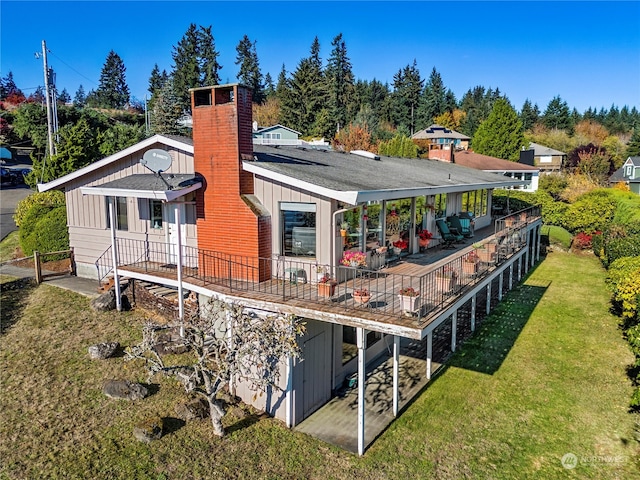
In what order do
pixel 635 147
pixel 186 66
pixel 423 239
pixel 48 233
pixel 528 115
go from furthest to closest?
1. pixel 528 115
2. pixel 635 147
3. pixel 186 66
4. pixel 48 233
5. pixel 423 239

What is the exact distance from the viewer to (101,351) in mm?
12391

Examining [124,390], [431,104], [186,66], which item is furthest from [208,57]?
[124,390]

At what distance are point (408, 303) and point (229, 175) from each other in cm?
618

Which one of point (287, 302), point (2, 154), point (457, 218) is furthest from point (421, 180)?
point (2, 154)

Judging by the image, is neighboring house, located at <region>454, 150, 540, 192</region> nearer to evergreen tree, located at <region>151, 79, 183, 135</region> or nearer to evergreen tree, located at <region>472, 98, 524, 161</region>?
evergreen tree, located at <region>472, 98, 524, 161</region>

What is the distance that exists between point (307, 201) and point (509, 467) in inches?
300

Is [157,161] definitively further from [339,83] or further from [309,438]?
[339,83]

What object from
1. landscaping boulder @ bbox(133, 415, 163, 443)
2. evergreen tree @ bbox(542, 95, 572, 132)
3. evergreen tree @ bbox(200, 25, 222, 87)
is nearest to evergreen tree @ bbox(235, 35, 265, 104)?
evergreen tree @ bbox(200, 25, 222, 87)

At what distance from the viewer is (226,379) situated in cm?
974

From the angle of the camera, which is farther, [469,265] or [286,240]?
[469,265]

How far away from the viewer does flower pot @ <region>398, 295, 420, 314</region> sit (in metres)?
9.28

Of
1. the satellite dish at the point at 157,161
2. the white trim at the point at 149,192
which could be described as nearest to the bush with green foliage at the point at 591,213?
the white trim at the point at 149,192

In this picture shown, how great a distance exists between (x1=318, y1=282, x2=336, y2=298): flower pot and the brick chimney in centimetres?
229

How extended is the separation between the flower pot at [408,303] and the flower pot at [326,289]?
175cm
